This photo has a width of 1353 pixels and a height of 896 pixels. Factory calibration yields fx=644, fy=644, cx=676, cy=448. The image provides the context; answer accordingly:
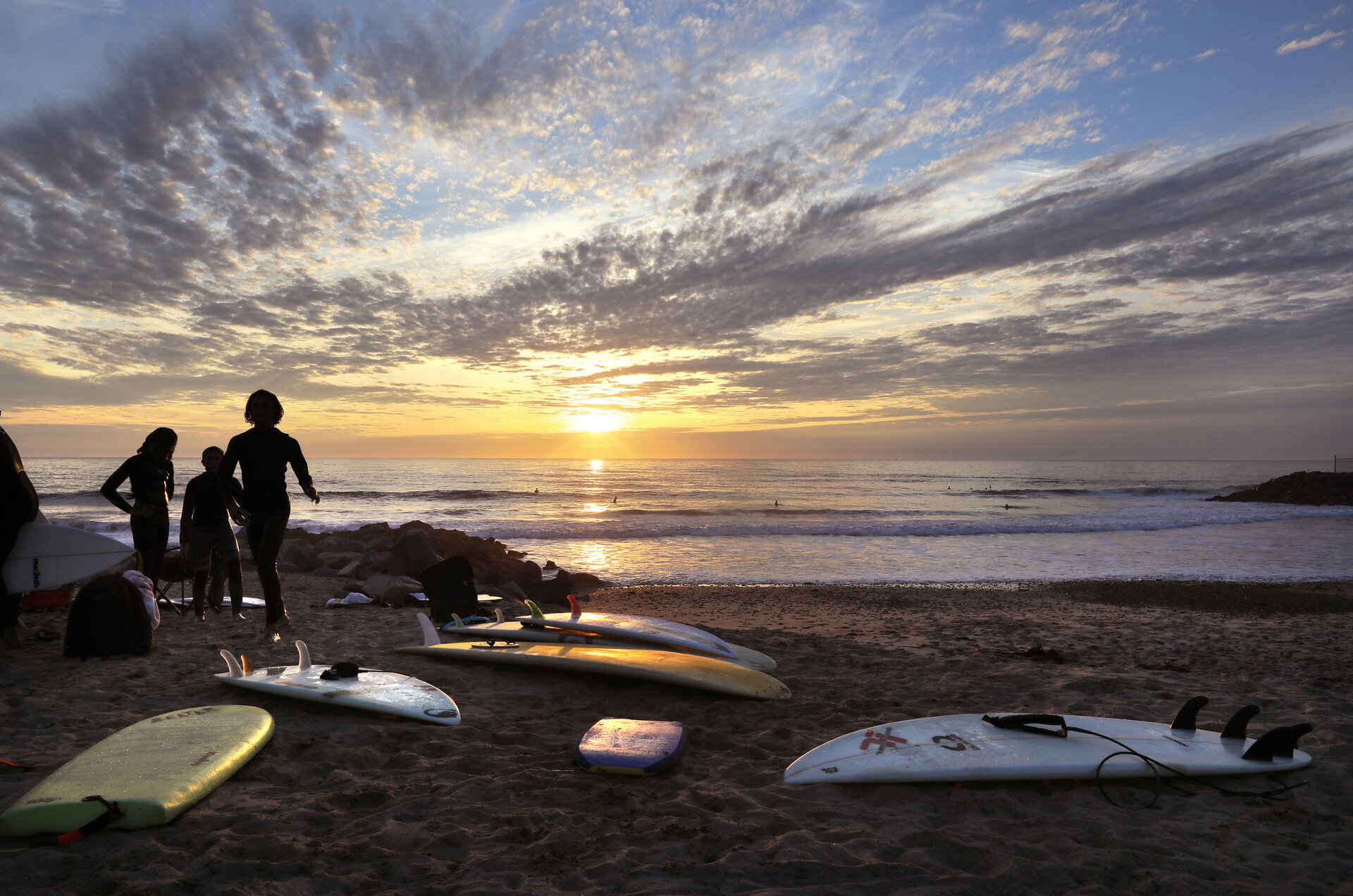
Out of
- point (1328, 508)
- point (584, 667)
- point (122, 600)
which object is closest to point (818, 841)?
point (584, 667)

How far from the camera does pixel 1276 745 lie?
3.24m

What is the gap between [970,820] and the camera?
2781 mm

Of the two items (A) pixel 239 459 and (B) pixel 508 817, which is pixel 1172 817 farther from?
(A) pixel 239 459

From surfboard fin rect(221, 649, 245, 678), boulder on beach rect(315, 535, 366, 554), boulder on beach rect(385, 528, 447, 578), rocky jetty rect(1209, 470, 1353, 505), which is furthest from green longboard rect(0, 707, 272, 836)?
rocky jetty rect(1209, 470, 1353, 505)

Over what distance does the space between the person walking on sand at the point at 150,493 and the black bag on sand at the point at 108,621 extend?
1218 mm

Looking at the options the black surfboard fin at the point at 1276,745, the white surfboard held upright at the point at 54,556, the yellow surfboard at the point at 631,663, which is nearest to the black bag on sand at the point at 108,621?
the white surfboard held upright at the point at 54,556

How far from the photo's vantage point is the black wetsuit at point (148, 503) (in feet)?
19.5

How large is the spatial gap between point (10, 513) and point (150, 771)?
3.44 metres

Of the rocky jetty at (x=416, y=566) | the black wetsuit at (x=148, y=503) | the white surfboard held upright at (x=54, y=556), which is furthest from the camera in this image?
the rocky jetty at (x=416, y=566)

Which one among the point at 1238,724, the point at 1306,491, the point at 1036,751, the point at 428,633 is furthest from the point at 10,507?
the point at 1306,491

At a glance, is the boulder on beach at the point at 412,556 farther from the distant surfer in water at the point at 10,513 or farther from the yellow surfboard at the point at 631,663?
the distant surfer in water at the point at 10,513

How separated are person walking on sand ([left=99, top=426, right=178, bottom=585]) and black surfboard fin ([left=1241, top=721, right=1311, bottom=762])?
808 cm

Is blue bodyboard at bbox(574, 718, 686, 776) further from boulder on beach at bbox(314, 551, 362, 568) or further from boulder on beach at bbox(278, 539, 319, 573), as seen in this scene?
boulder on beach at bbox(278, 539, 319, 573)

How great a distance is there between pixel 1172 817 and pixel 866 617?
19.6 feet
